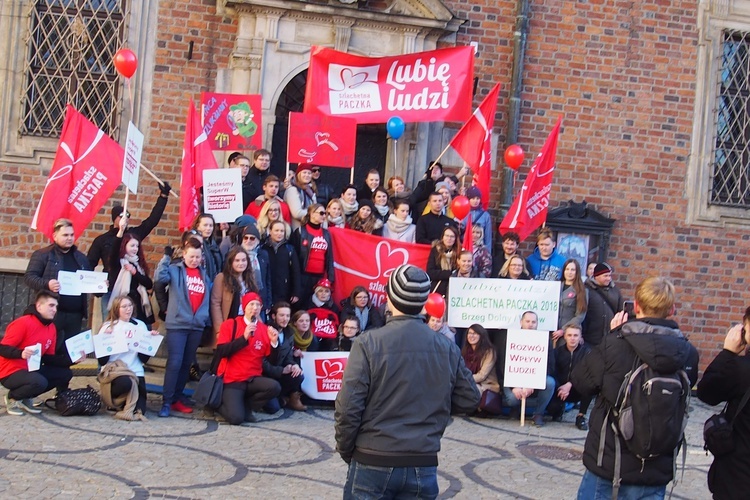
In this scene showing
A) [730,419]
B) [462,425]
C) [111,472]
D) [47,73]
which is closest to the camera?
[730,419]

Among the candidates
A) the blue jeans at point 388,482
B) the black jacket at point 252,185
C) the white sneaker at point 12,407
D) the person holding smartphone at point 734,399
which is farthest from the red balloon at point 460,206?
the blue jeans at point 388,482

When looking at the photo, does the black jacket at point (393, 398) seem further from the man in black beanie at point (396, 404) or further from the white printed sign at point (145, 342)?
the white printed sign at point (145, 342)

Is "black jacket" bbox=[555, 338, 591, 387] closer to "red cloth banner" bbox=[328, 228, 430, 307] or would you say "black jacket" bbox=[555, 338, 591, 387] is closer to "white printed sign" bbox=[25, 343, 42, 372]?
"red cloth banner" bbox=[328, 228, 430, 307]

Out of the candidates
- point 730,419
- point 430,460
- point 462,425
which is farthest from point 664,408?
point 462,425

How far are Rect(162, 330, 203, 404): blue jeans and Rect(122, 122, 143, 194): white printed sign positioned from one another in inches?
66.7

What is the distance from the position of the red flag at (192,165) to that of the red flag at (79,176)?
741 millimetres

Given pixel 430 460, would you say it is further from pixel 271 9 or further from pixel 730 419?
pixel 271 9

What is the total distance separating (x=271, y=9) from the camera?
12.9 meters

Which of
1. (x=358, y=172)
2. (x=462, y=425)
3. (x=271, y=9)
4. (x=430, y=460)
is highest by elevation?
(x=271, y=9)

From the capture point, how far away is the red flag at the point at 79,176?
1029cm

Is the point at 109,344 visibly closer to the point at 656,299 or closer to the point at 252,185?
the point at 252,185

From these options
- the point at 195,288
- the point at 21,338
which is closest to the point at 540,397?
the point at 195,288

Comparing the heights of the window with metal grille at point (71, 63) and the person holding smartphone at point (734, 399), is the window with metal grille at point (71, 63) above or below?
above

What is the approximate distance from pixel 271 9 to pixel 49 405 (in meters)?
5.88
